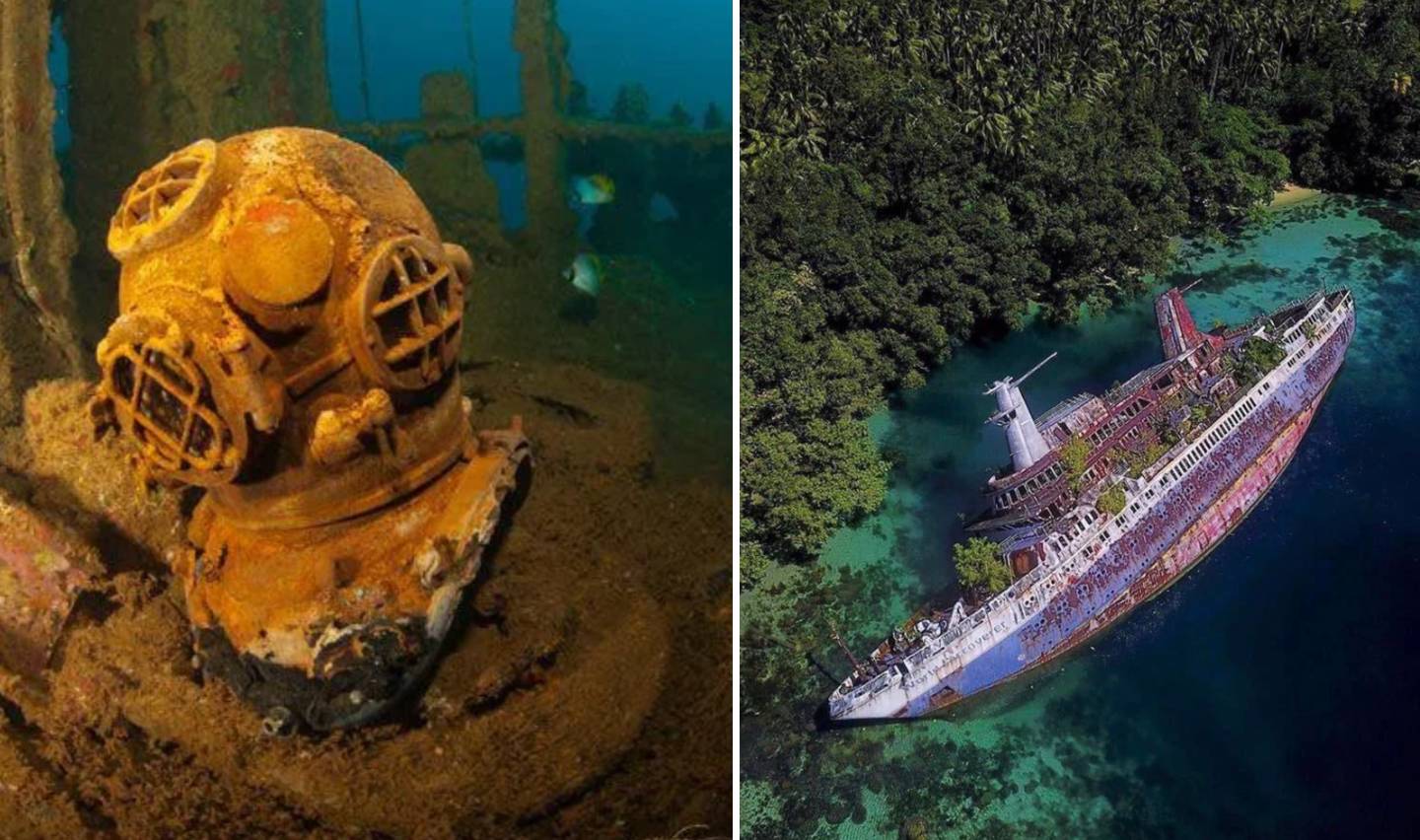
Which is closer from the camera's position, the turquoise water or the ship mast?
the turquoise water

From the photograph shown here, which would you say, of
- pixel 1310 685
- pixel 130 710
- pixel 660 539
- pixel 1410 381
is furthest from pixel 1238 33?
pixel 130 710

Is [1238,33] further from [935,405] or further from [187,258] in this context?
[187,258]

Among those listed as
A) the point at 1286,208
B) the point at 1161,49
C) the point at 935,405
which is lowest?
the point at 935,405

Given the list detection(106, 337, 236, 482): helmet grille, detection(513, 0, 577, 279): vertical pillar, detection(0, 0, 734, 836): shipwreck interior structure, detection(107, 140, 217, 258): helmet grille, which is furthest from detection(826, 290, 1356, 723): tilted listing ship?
detection(107, 140, 217, 258): helmet grille

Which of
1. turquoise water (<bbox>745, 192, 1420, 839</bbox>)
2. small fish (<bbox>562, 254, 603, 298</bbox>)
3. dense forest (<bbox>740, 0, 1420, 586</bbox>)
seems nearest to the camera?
small fish (<bbox>562, 254, 603, 298</bbox>)

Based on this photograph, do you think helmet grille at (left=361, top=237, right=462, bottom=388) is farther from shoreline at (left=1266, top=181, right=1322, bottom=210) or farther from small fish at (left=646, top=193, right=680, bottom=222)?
shoreline at (left=1266, top=181, right=1322, bottom=210)

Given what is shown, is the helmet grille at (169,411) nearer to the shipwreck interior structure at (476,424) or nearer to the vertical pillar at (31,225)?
the shipwreck interior structure at (476,424)
